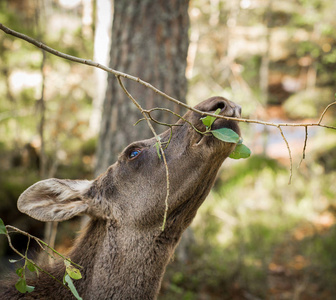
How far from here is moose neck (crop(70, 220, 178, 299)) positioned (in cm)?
272

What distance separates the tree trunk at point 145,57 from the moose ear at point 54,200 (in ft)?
6.60

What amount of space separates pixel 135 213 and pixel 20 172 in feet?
21.8

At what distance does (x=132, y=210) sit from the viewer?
2885mm

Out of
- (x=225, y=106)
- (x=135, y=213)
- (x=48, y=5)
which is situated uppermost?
(x=48, y=5)

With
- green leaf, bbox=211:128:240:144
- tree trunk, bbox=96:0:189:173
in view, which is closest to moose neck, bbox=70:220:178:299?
green leaf, bbox=211:128:240:144

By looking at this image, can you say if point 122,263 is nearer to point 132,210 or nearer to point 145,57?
point 132,210

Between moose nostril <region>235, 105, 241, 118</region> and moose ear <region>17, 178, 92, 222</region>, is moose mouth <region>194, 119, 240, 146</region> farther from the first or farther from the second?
moose ear <region>17, 178, 92, 222</region>

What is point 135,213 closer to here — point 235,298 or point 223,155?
point 223,155

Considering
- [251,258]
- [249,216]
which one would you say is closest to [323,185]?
[249,216]

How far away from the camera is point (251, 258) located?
6.71 metres

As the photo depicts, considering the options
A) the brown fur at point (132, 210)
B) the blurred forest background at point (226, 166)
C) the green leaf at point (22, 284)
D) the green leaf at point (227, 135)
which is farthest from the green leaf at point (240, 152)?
the blurred forest background at point (226, 166)

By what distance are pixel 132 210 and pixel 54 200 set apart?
0.63 metres

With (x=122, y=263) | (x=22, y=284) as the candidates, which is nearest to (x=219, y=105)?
(x=122, y=263)

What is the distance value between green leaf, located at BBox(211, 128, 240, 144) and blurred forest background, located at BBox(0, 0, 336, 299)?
340cm
